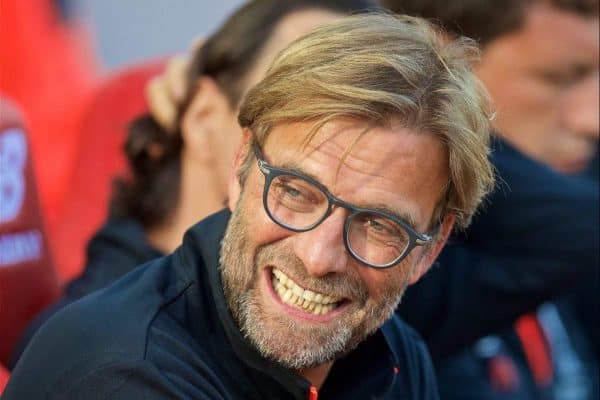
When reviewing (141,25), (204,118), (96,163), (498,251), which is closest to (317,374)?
(498,251)

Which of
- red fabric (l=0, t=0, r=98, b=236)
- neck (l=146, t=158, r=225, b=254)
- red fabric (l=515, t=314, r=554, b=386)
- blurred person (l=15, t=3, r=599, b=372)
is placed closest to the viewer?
blurred person (l=15, t=3, r=599, b=372)

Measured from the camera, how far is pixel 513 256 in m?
2.83

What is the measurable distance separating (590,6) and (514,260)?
789 mm

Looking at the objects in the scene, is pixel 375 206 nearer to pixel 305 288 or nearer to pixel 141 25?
pixel 305 288

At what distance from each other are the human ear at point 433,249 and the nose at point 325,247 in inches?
8.4

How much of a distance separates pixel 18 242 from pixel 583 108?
5.25ft

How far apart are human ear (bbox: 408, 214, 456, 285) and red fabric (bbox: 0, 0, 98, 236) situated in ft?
8.07

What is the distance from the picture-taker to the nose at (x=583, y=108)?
3152 millimetres

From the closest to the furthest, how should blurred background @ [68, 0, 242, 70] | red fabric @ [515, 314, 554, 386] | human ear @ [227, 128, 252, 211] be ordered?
human ear @ [227, 128, 252, 211], red fabric @ [515, 314, 554, 386], blurred background @ [68, 0, 242, 70]

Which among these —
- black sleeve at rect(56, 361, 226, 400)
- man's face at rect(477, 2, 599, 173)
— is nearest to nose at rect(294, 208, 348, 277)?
black sleeve at rect(56, 361, 226, 400)

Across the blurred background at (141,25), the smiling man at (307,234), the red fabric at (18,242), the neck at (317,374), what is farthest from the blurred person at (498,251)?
the blurred background at (141,25)

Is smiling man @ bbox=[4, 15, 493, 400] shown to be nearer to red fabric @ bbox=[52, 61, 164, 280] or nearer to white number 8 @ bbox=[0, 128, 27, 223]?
white number 8 @ bbox=[0, 128, 27, 223]

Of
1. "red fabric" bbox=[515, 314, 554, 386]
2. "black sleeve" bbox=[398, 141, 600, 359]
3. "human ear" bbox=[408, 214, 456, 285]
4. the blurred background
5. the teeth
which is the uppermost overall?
the teeth

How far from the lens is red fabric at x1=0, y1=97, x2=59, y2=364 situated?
2521 millimetres
